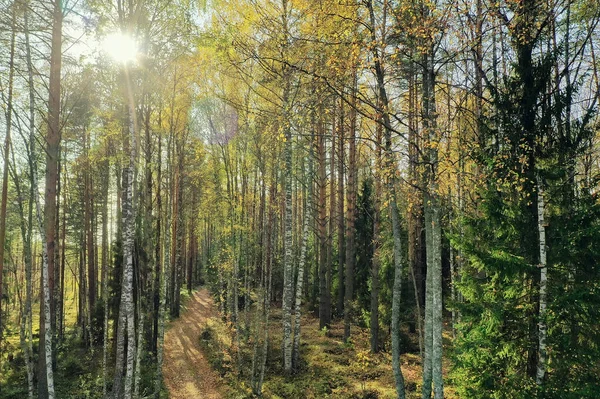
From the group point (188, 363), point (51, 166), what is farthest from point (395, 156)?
point (188, 363)

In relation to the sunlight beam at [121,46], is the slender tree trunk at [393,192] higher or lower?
lower

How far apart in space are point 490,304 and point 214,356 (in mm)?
11202

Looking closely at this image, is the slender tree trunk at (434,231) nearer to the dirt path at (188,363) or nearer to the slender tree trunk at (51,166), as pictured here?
the slender tree trunk at (51,166)

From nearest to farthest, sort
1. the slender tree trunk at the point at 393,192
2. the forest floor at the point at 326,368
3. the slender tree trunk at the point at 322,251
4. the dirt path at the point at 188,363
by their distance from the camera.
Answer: the slender tree trunk at the point at 393,192 < the forest floor at the point at 326,368 < the dirt path at the point at 188,363 < the slender tree trunk at the point at 322,251

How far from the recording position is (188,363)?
13234mm

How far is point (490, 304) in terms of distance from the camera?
6301mm

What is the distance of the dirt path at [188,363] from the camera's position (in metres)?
11.0

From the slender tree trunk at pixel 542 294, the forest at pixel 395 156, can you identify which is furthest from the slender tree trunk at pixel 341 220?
the slender tree trunk at pixel 542 294

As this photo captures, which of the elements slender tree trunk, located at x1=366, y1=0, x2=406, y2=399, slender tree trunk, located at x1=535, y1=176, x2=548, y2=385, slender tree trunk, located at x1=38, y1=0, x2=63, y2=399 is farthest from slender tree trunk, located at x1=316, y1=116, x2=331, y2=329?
slender tree trunk, located at x1=38, y1=0, x2=63, y2=399

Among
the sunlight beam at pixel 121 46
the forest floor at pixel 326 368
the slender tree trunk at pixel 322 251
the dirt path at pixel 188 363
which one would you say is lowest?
the dirt path at pixel 188 363

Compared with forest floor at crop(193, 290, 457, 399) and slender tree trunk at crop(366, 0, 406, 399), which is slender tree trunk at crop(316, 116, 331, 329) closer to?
forest floor at crop(193, 290, 457, 399)

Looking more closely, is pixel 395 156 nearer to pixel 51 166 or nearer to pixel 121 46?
pixel 121 46

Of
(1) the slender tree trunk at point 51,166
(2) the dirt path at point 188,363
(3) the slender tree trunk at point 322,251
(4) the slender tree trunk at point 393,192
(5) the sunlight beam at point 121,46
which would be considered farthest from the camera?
(3) the slender tree trunk at point 322,251

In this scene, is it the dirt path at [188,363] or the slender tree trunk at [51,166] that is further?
the dirt path at [188,363]
